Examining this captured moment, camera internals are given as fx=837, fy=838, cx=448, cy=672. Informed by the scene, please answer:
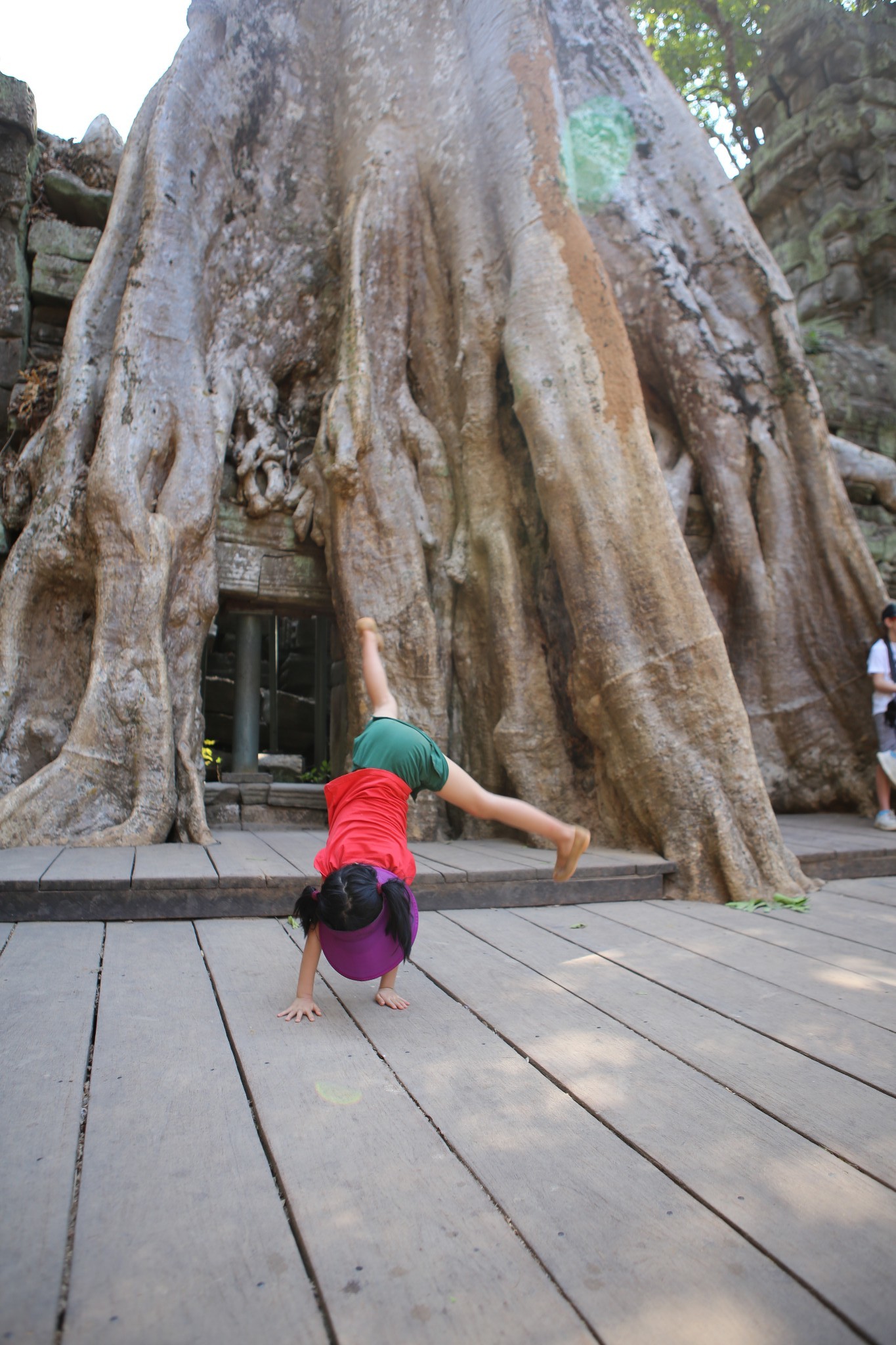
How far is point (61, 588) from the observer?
167 inches

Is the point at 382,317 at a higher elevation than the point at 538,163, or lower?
lower

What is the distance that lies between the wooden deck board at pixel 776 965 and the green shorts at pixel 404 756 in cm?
106

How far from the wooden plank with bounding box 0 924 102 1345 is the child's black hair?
514 millimetres

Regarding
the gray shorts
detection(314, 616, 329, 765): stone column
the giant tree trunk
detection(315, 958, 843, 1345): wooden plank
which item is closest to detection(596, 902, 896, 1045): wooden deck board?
the giant tree trunk

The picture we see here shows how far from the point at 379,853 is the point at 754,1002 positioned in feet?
3.30

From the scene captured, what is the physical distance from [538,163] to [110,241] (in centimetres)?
241

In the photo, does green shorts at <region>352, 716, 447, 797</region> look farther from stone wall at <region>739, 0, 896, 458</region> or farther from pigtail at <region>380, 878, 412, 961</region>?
stone wall at <region>739, 0, 896, 458</region>

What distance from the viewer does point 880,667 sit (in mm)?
4734

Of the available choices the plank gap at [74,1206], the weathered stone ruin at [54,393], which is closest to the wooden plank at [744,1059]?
the plank gap at [74,1206]

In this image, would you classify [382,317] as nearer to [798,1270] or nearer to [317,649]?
[317,649]

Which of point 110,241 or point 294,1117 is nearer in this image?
point 294,1117

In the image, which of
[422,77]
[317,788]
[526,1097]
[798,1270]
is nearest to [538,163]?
[422,77]

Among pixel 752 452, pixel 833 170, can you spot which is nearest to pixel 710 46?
pixel 833 170

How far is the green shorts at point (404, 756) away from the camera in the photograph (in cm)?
209
